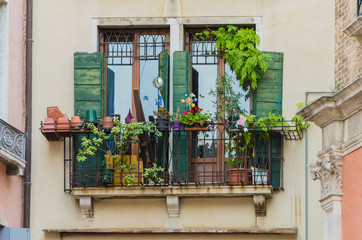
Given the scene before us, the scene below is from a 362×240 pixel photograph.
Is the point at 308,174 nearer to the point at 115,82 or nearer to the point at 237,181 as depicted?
the point at 237,181

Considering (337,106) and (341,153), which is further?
(341,153)

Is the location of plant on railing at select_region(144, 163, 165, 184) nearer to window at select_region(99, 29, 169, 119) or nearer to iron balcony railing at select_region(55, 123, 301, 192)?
iron balcony railing at select_region(55, 123, 301, 192)

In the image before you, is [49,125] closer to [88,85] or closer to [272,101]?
[88,85]

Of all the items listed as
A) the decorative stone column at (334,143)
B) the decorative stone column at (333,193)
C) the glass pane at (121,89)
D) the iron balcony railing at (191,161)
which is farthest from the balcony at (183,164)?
the decorative stone column at (333,193)

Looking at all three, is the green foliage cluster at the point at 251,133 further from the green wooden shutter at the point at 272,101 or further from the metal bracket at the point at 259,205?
the metal bracket at the point at 259,205

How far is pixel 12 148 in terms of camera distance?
1986 cm

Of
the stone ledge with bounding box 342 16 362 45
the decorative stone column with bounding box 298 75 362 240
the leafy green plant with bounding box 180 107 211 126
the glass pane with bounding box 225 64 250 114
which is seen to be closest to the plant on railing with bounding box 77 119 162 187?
the leafy green plant with bounding box 180 107 211 126

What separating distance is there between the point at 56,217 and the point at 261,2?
4.58 m

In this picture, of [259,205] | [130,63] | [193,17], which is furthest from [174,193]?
[193,17]

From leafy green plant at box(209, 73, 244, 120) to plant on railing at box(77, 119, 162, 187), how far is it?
1.12m

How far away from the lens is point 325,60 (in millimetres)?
20672

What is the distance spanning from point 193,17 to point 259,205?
317 centimetres

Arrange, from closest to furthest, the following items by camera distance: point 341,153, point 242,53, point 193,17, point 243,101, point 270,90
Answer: point 341,153
point 270,90
point 242,53
point 243,101
point 193,17

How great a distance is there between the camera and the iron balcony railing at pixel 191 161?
2031 cm
